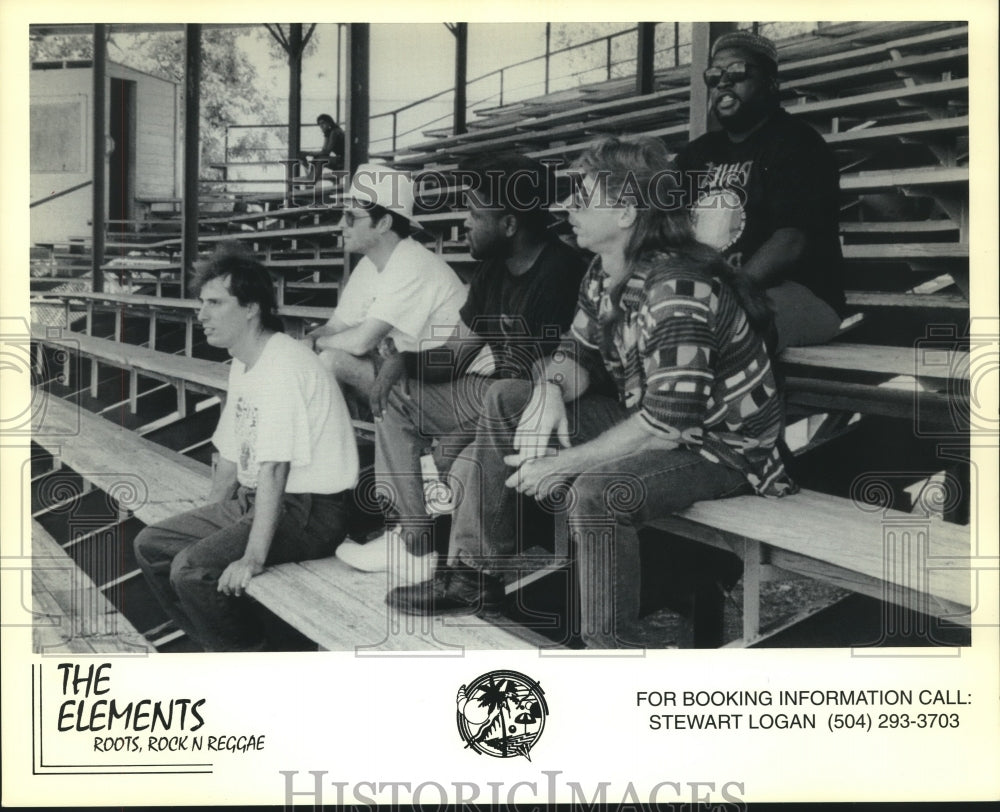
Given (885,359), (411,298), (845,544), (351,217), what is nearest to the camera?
(845,544)

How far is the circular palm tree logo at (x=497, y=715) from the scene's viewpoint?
2.95 metres

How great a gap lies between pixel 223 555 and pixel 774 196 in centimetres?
191

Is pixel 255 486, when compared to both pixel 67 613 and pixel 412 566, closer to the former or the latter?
pixel 412 566

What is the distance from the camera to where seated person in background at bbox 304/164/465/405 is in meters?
3.17

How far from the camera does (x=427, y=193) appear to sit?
3.14 meters

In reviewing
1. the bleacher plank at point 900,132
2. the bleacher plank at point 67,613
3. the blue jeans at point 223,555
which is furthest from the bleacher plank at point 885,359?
the bleacher plank at point 67,613

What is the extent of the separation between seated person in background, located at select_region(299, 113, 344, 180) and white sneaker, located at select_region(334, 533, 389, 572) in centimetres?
116

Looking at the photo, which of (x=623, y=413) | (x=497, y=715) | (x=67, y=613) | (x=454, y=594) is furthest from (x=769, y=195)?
(x=67, y=613)

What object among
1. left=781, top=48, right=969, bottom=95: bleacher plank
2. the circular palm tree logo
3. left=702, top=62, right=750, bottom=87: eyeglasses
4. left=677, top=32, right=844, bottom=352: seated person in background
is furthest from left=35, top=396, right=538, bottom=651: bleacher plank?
left=781, top=48, right=969, bottom=95: bleacher plank

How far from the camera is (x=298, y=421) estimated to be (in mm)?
3084

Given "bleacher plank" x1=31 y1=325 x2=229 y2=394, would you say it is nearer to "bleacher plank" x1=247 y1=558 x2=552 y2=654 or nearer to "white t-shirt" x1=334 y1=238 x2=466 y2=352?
"white t-shirt" x1=334 y1=238 x2=466 y2=352

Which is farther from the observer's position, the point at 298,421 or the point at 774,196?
the point at 298,421

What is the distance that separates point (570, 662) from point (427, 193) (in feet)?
4.71

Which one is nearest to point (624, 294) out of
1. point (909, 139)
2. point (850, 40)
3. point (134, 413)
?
point (909, 139)
